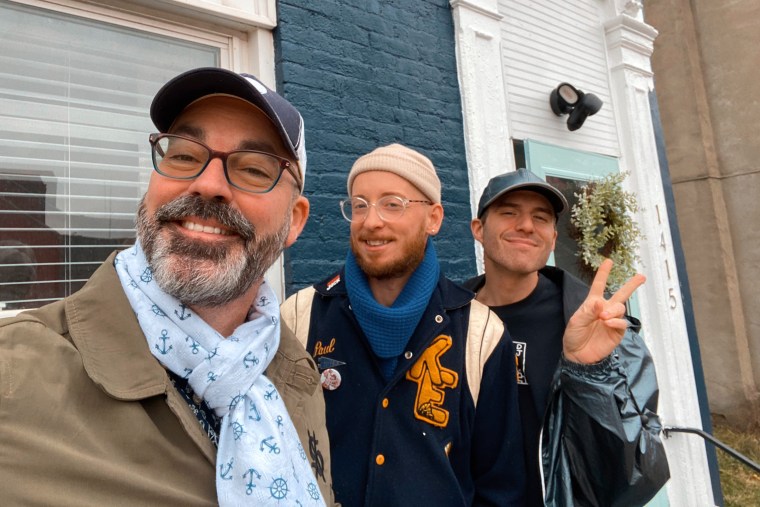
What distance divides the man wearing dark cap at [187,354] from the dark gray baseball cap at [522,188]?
1.10m

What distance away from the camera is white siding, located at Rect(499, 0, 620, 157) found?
165 inches

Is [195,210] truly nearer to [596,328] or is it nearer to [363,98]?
[596,328]

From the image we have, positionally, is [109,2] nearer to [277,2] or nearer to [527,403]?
[277,2]

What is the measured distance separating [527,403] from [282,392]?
1.07m

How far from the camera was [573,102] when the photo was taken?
432 centimetres

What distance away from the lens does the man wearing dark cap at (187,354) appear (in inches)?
31.9

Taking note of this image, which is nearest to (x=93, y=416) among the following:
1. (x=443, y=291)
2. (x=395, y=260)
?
(x=395, y=260)

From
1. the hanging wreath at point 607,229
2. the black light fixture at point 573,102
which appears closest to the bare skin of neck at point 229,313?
the hanging wreath at point 607,229

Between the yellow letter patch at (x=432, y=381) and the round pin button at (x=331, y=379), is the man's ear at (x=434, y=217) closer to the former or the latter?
the yellow letter patch at (x=432, y=381)

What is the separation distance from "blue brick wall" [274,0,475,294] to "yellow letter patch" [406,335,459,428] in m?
1.18

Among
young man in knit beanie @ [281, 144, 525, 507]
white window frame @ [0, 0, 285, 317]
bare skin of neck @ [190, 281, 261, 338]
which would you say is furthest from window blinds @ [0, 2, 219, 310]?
bare skin of neck @ [190, 281, 261, 338]

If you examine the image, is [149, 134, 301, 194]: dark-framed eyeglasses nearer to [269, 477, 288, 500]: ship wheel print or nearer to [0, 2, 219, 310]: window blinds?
[269, 477, 288, 500]: ship wheel print

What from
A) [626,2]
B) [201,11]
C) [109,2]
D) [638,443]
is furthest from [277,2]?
[626,2]

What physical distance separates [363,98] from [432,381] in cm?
207
